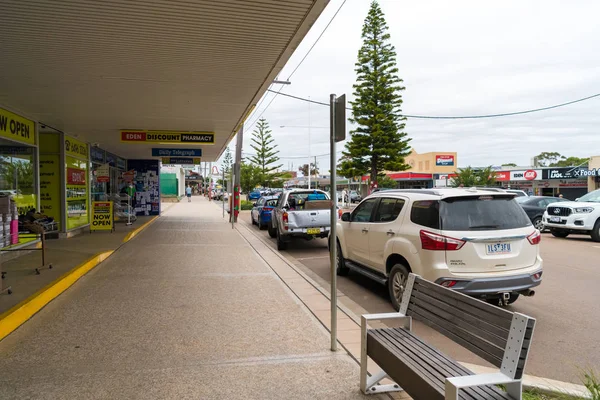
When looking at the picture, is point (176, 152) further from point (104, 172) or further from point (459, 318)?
point (459, 318)

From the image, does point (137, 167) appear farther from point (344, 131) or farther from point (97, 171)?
point (344, 131)

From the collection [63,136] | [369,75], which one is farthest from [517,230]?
[369,75]

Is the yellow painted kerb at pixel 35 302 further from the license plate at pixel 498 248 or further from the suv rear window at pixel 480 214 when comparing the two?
the license plate at pixel 498 248

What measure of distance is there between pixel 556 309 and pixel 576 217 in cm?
1049

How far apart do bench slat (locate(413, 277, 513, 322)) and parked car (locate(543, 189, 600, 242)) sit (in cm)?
1413

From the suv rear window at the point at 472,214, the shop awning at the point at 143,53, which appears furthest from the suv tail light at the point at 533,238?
the shop awning at the point at 143,53

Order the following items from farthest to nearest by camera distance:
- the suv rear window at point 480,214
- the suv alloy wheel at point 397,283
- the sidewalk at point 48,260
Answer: the sidewalk at point 48,260, the suv alloy wheel at point 397,283, the suv rear window at point 480,214

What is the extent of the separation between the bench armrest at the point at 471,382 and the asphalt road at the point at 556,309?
7.00 feet

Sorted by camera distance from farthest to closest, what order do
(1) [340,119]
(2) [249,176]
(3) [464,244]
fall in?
(2) [249,176]
(3) [464,244]
(1) [340,119]

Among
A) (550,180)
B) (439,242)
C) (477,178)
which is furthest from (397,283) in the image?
(550,180)

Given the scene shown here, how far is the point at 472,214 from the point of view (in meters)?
5.73

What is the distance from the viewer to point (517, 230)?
569cm

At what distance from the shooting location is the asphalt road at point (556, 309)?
452 centimetres

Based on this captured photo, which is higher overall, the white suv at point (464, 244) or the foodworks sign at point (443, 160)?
the foodworks sign at point (443, 160)
